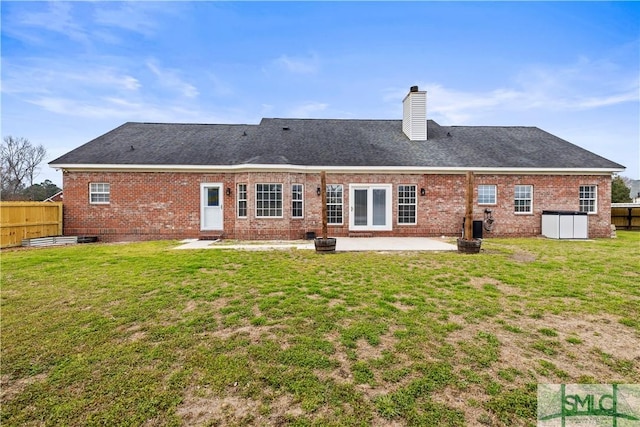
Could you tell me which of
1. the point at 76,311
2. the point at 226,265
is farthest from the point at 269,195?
the point at 76,311

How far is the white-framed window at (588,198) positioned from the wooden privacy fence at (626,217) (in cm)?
592

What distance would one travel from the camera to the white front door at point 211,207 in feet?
45.1


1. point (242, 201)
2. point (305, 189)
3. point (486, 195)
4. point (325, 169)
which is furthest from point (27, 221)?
point (486, 195)

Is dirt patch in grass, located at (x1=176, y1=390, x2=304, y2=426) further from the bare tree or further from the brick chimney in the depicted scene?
the bare tree

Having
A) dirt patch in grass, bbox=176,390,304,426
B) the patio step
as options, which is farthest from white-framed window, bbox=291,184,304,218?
dirt patch in grass, bbox=176,390,304,426

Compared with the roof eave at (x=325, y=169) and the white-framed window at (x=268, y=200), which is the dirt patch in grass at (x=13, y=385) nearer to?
the white-framed window at (x=268, y=200)

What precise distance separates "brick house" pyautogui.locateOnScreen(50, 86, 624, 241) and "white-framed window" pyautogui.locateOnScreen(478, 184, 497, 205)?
54 mm

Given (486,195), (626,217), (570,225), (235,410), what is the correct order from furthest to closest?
1. (626,217)
2. (486,195)
3. (570,225)
4. (235,410)

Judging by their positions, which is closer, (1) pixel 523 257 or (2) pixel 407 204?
(1) pixel 523 257

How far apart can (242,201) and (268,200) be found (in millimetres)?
1240

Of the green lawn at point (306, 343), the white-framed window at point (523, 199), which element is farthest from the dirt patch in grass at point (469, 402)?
the white-framed window at point (523, 199)

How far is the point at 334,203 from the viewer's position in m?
13.9

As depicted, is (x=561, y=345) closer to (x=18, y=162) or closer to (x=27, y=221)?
(x=27, y=221)

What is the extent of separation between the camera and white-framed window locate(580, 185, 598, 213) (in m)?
14.4
